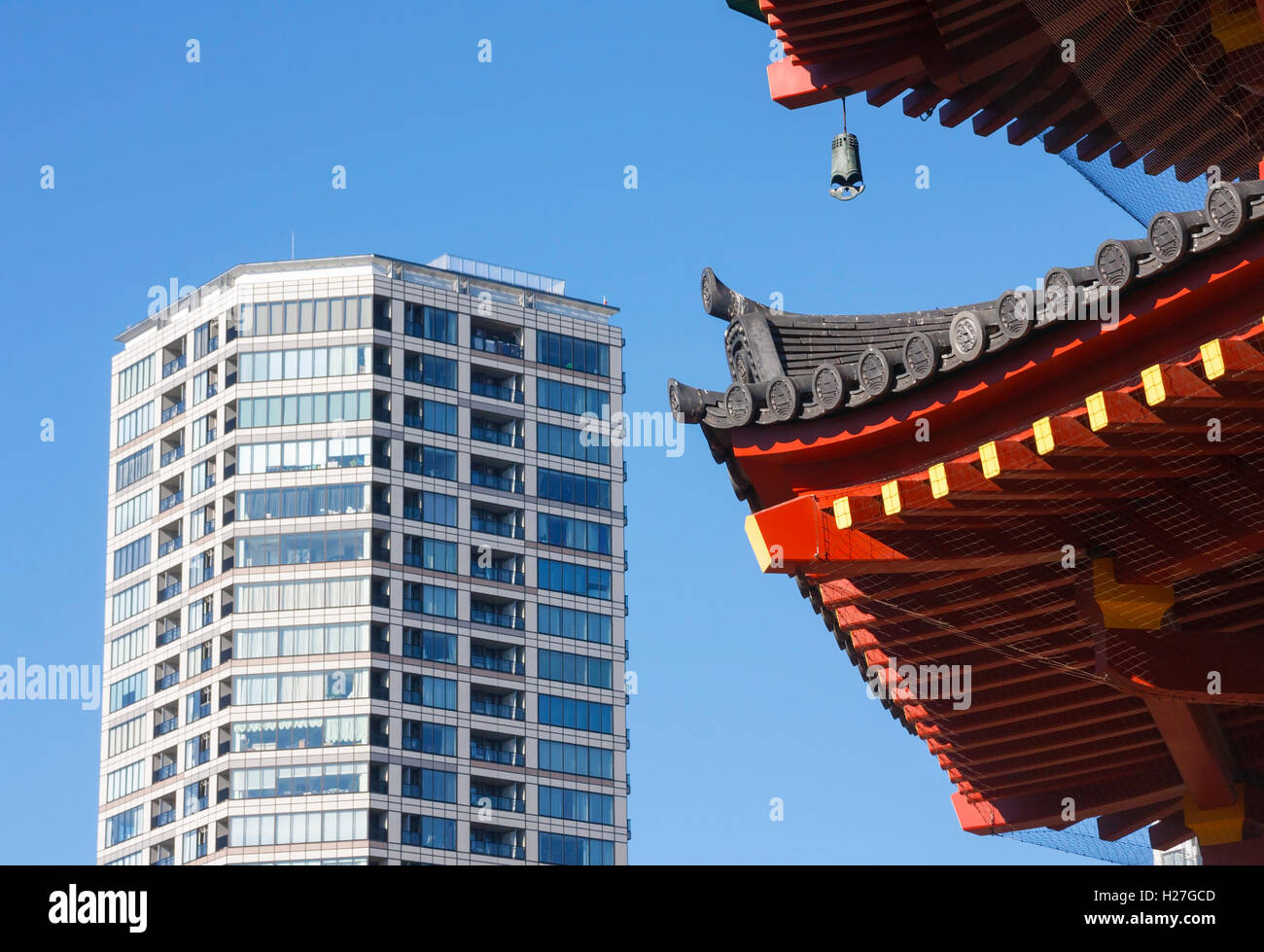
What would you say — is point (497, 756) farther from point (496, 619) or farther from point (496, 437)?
point (496, 437)

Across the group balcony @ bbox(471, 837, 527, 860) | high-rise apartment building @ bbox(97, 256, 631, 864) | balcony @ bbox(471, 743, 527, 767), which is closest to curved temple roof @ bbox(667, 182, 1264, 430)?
high-rise apartment building @ bbox(97, 256, 631, 864)

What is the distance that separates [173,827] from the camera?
298ft

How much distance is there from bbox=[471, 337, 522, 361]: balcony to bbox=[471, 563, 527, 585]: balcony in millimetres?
10275

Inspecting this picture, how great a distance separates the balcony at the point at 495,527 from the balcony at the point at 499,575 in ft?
→ 5.45

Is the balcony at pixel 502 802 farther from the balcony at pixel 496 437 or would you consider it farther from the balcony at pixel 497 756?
the balcony at pixel 496 437

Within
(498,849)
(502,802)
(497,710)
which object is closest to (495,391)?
(497,710)

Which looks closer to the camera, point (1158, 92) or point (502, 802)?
point (1158, 92)

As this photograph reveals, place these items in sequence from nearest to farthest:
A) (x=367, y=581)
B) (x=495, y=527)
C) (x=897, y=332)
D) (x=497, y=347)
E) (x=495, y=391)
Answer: (x=897, y=332) < (x=367, y=581) < (x=495, y=527) < (x=495, y=391) < (x=497, y=347)

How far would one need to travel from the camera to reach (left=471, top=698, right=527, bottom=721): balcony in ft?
298

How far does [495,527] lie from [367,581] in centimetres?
730

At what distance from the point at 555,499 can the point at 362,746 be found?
51.3ft

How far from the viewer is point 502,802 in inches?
3538
